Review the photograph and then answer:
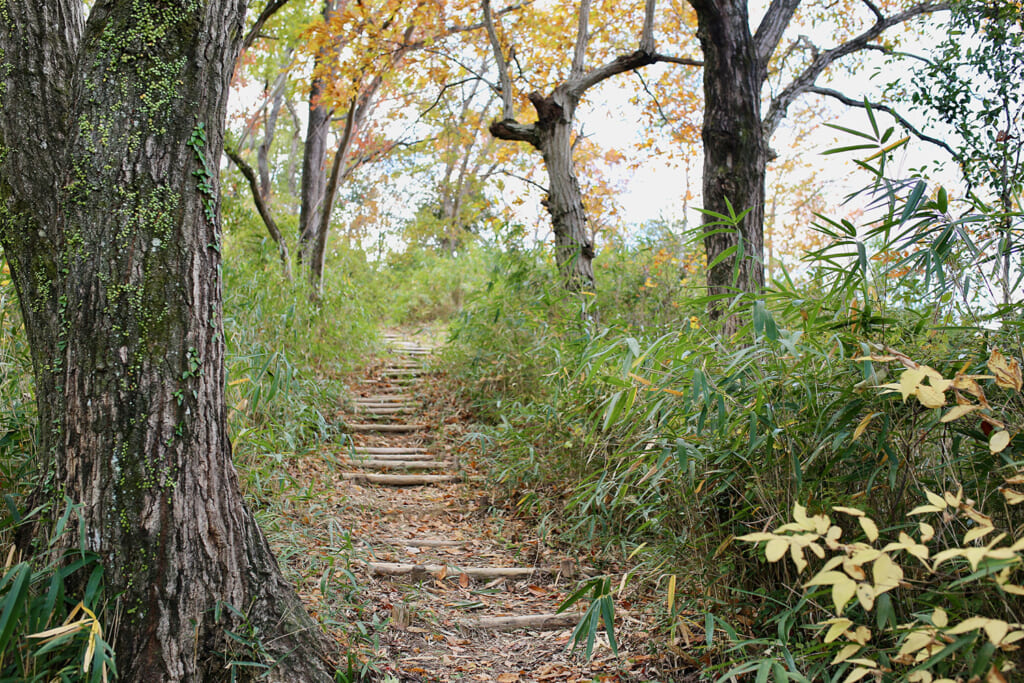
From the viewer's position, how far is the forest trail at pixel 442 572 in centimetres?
226

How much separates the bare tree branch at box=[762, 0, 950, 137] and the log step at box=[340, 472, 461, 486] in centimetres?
423

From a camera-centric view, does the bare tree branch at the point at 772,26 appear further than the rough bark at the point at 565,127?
No

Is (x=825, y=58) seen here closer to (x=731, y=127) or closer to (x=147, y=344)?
(x=731, y=127)

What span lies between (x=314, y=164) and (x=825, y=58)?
5851 millimetres

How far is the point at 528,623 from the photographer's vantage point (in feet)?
8.48

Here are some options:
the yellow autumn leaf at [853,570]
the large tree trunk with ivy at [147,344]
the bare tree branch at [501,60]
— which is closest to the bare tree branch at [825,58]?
the bare tree branch at [501,60]

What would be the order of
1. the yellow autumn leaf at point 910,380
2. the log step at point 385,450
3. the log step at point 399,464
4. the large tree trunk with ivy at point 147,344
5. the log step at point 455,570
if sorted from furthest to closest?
1. the log step at point 385,450
2. the log step at point 399,464
3. the log step at point 455,570
4. the large tree trunk with ivy at point 147,344
5. the yellow autumn leaf at point 910,380

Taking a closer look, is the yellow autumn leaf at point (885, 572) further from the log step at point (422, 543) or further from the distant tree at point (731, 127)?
the distant tree at point (731, 127)

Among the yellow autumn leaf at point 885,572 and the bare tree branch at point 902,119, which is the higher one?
the bare tree branch at point 902,119

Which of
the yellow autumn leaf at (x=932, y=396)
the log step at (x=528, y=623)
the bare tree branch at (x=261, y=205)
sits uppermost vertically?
the bare tree branch at (x=261, y=205)

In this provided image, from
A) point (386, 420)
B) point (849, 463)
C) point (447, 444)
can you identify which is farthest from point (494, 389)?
point (849, 463)

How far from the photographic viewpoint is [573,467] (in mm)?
3484

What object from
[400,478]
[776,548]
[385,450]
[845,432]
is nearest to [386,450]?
[385,450]

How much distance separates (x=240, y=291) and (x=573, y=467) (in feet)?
9.65
